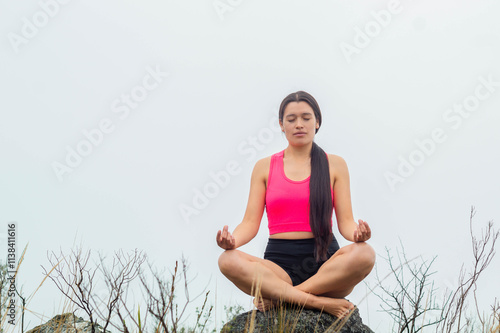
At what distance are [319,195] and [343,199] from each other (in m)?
0.32

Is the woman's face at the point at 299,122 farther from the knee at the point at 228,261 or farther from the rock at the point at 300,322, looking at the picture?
the rock at the point at 300,322

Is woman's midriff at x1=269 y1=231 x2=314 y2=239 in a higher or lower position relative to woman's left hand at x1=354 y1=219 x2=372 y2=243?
higher

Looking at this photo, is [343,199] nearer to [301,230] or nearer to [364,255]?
[301,230]

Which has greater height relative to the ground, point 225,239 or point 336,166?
point 336,166

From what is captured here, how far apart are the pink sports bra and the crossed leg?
1.47 feet

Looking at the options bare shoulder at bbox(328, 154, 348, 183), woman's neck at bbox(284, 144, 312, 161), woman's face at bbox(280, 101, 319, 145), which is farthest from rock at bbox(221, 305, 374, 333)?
woman's face at bbox(280, 101, 319, 145)

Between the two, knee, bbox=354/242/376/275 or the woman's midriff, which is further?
the woman's midriff

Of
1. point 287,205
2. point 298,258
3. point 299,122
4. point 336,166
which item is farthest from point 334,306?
→ point 299,122

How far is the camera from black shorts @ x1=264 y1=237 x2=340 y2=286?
4922 millimetres

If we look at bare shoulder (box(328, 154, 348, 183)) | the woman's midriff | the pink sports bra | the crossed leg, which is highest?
bare shoulder (box(328, 154, 348, 183))

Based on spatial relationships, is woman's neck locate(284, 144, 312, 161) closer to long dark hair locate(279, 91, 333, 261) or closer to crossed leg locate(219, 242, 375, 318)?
long dark hair locate(279, 91, 333, 261)

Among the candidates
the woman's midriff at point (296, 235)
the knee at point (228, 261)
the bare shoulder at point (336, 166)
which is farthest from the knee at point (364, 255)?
the knee at point (228, 261)

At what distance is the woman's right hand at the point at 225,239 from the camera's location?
4.54 meters

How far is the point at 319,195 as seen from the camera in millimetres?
5008
